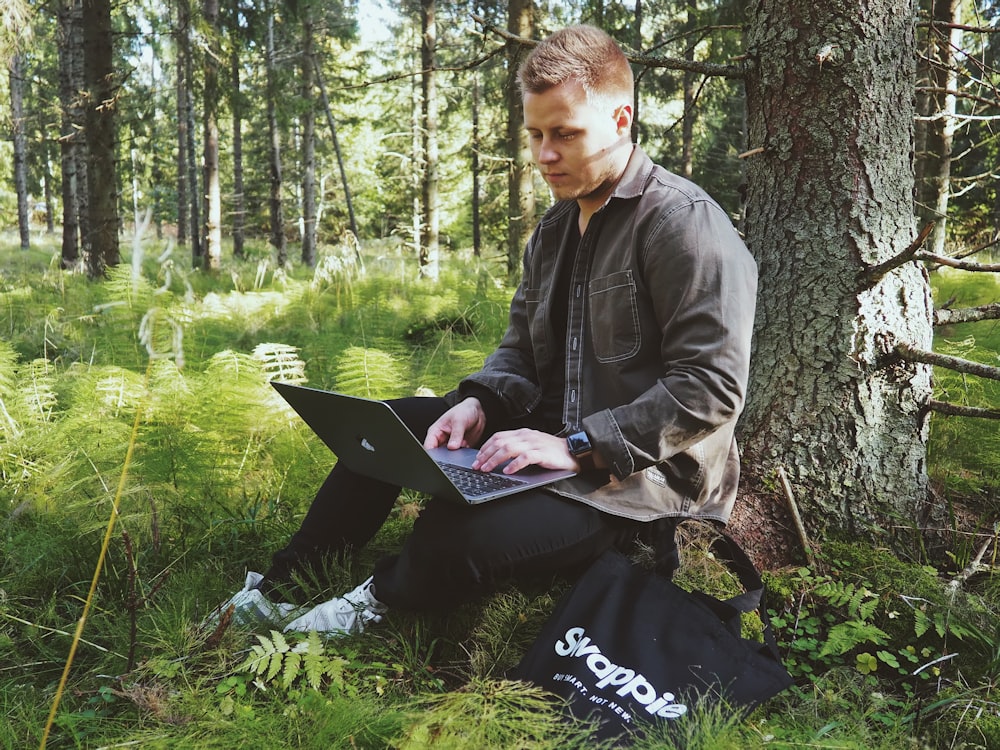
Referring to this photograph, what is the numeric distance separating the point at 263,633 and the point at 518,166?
270 inches

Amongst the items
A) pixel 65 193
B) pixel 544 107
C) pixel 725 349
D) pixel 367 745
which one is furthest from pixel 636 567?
pixel 65 193

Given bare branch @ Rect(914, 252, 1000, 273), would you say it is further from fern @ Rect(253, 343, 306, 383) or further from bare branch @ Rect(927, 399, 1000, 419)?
fern @ Rect(253, 343, 306, 383)

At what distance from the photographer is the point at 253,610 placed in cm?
228

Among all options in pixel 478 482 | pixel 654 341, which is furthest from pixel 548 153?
pixel 478 482

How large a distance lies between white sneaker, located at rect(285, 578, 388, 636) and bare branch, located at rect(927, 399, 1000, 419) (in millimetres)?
2122

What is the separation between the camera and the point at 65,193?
13.1 metres

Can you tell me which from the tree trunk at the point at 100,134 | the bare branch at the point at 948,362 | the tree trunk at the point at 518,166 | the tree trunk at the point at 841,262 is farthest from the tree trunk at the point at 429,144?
the bare branch at the point at 948,362

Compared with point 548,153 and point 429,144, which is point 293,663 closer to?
point 548,153

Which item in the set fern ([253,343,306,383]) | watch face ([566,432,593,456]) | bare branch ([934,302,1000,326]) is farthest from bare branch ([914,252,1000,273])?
fern ([253,343,306,383])

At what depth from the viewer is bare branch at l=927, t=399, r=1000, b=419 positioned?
2.52 meters

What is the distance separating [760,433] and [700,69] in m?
1.45

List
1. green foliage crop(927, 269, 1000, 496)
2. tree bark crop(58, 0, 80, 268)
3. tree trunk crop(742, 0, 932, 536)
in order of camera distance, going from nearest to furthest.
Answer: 1. tree trunk crop(742, 0, 932, 536)
2. green foliage crop(927, 269, 1000, 496)
3. tree bark crop(58, 0, 80, 268)

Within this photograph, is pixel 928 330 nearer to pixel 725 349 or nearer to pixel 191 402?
pixel 725 349

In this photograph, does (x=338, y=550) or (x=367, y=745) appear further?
(x=338, y=550)
